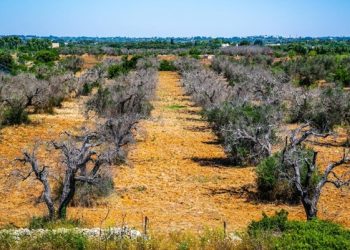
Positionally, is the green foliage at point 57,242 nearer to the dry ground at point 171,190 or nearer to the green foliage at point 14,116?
the dry ground at point 171,190

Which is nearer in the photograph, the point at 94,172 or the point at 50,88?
the point at 94,172

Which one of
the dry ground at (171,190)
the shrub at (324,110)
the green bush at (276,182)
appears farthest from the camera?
the shrub at (324,110)

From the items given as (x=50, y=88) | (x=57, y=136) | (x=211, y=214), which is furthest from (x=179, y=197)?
(x=50, y=88)

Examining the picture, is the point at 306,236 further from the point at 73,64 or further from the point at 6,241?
the point at 73,64

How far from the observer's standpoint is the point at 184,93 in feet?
180

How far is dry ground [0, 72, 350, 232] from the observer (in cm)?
1593

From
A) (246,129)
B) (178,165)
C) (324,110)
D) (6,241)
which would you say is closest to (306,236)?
(6,241)

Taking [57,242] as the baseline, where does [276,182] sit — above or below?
below

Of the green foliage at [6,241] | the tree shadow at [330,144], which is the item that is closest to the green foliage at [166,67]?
the tree shadow at [330,144]

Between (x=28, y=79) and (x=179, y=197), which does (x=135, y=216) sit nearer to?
(x=179, y=197)

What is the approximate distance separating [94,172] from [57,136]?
545 inches

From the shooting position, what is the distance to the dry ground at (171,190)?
15.9m

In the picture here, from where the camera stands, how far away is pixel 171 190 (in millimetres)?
→ 19562

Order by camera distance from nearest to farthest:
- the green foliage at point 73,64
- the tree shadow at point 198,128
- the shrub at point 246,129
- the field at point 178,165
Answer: the field at point 178,165, the shrub at point 246,129, the tree shadow at point 198,128, the green foliage at point 73,64
